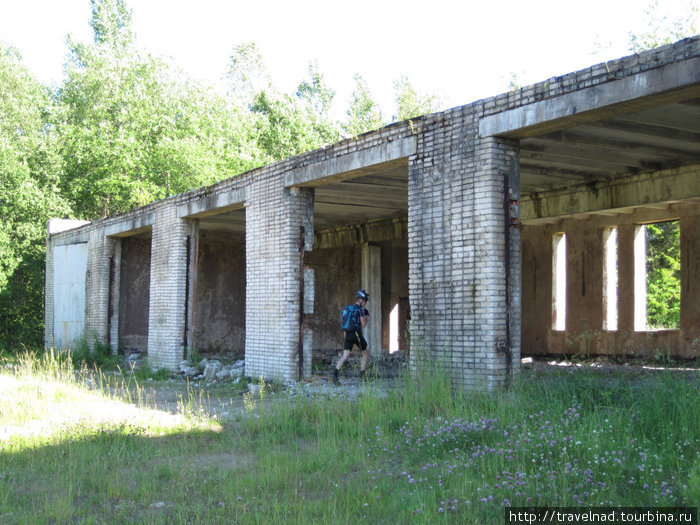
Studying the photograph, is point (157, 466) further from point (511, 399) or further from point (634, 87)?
point (634, 87)

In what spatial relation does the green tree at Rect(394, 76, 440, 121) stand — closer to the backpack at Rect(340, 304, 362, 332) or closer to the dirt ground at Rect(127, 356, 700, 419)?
the dirt ground at Rect(127, 356, 700, 419)

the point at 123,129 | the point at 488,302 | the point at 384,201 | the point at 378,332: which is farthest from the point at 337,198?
the point at 123,129

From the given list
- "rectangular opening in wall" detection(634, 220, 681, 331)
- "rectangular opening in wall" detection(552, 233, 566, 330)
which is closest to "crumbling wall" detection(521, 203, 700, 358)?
"rectangular opening in wall" detection(552, 233, 566, 330)

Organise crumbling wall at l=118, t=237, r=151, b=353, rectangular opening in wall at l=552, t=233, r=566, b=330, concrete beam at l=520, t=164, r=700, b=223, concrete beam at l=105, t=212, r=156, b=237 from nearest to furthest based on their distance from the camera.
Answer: concrete beam at l=520, t=164, r=700, b=223
rectangular opening in wall at l=552, t=233, r=566, b=330
concrete beam at l=105, t=212, r=156, b=237
crumbling wall at l=118, t=237, r=151, b=353

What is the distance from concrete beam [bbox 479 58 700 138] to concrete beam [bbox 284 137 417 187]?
57.6 inches

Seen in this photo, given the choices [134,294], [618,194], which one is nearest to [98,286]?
[134,294]

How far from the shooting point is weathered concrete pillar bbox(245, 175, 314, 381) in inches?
475

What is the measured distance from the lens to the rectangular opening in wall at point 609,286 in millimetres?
15180

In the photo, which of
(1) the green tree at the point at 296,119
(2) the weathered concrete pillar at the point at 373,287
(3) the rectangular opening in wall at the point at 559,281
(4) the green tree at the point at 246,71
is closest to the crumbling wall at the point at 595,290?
(3) the rectangular opening in wall at the point at 559,281

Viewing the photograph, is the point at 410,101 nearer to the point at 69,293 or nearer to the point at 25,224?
the point at 25,224

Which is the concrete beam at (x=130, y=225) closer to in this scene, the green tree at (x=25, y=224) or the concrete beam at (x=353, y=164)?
the concrete beam at (x=353, y=164)

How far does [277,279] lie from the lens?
1233 cm

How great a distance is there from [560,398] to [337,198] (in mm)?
8454

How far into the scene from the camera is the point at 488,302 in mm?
8477
